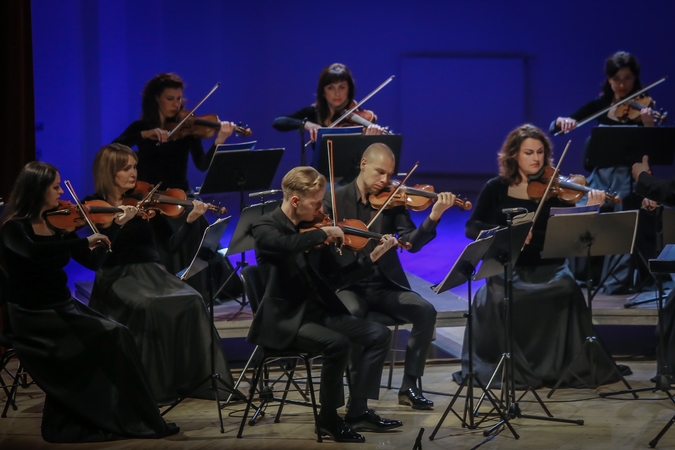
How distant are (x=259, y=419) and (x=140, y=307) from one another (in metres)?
0.76

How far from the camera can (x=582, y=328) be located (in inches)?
187

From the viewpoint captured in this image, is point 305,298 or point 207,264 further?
point 207,264

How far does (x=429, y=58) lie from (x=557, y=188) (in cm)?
442

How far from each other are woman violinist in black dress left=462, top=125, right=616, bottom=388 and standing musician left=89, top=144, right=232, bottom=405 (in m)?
1.33

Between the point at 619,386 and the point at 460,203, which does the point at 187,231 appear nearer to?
the point at 460,203

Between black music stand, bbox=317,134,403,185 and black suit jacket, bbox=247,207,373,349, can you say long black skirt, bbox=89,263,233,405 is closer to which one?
black suit jacket, bbox=247,207,373,349

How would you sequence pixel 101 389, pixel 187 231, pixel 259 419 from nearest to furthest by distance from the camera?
pixel 101 389 < pixel 259 419 < pixel 187 231

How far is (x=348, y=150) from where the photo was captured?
5203mm

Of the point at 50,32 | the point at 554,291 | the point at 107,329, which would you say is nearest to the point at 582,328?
the point at 554,291

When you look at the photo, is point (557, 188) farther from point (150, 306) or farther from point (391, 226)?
point (150, 306)

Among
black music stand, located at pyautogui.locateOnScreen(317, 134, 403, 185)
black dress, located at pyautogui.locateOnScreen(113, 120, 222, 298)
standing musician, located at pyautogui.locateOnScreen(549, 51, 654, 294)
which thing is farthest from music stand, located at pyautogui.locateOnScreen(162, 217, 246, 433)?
standing musician, located at pyautogui.locateOnScreen(549, 51, 654, 294)

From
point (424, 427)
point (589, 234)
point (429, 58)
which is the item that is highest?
point (429, 58)

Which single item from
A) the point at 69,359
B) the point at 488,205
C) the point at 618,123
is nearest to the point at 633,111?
the point at 618,123

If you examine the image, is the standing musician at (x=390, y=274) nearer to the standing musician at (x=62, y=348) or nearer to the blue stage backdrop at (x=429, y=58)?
the standing musician at (x=62, y=348)
